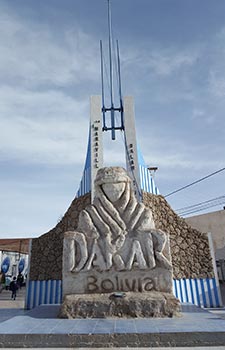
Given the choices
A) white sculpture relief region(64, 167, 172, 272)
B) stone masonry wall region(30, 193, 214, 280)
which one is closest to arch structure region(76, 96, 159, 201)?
stone masonry wall region(30, 193, 214, 280)

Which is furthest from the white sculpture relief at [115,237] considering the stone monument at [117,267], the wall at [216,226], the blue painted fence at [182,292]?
the wall at [216,226]

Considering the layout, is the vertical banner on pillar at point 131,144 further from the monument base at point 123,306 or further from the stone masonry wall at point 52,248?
the monument base at point 123,306

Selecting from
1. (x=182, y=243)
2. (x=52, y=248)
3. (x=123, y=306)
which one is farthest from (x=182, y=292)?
(x=123, y=306)

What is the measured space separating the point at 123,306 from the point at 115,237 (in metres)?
1.01

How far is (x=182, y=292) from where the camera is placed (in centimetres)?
899

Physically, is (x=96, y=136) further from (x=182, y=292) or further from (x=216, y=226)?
(x=216, y=226)

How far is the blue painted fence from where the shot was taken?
29.0 ft

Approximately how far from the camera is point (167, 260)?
4.23 meters

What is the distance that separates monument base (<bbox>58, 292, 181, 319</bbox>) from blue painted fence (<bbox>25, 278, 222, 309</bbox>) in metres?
5.40

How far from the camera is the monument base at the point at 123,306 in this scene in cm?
380

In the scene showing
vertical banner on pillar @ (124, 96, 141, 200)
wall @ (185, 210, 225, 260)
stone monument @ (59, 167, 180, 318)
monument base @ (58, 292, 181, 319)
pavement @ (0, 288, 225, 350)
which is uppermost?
vertical banner on pillar @ (124, 96, 141, 200)

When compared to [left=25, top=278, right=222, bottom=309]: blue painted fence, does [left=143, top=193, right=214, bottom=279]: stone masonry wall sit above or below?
above

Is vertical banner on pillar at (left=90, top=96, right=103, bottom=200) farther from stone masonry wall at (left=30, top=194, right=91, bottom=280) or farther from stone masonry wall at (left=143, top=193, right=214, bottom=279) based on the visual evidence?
stone masonry wall at (left=143, top=193, right=214, bottom=279)

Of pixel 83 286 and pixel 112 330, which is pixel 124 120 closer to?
pixel 83 286
